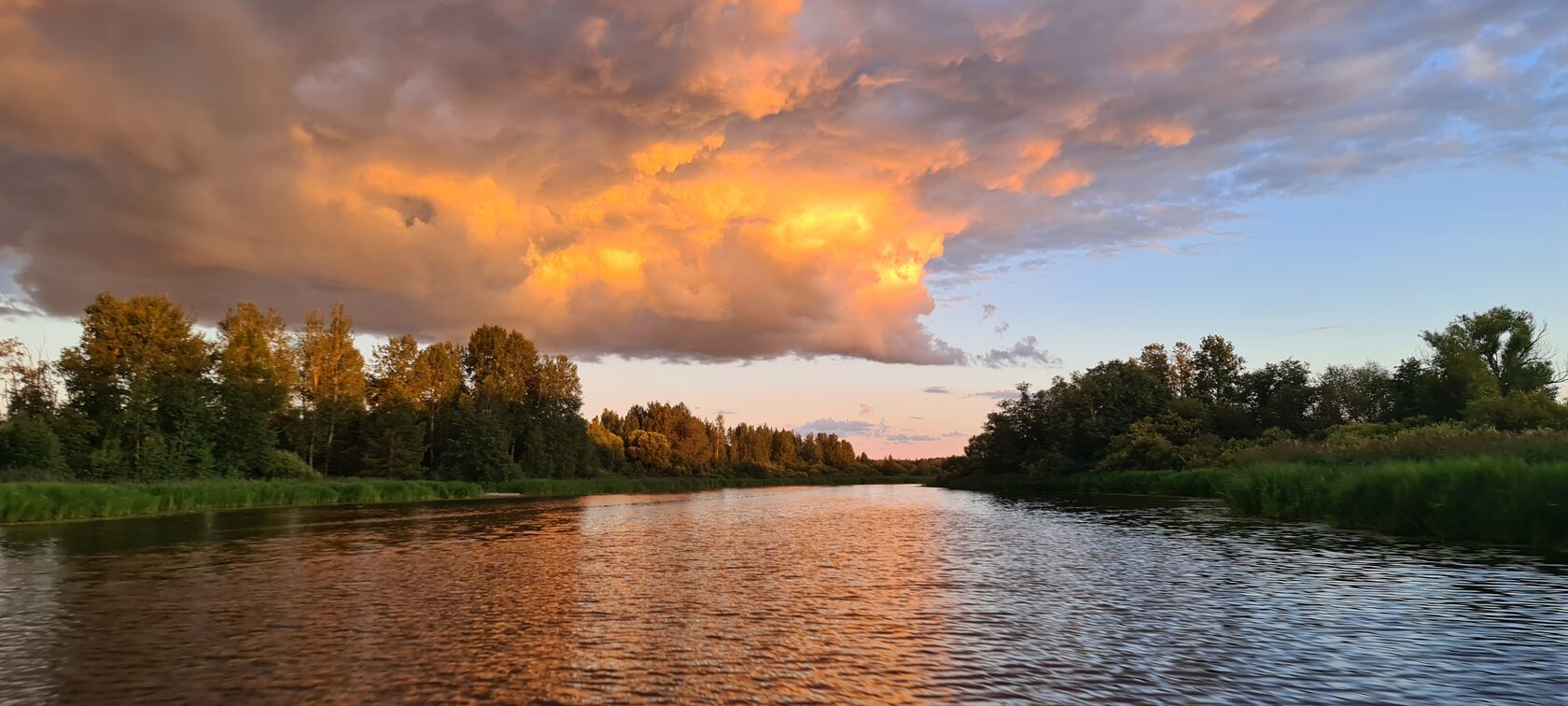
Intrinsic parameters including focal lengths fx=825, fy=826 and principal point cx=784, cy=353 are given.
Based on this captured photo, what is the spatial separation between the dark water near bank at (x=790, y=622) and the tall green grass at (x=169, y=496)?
44.8 feet

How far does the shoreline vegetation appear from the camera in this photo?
80.0 feet

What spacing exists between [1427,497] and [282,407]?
87683mm

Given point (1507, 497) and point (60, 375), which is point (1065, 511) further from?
point (60, 375)

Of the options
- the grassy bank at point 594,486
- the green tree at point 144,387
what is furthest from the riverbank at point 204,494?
the green tree at point 144,387

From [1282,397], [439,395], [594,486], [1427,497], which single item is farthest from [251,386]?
[1282,397]

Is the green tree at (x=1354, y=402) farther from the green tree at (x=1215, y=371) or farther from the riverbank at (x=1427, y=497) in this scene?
the riverbank at (x=1427, y=497)

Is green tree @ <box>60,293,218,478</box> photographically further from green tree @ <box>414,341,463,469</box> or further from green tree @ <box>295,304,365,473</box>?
green tree @ <box>414,341,463,469</box>

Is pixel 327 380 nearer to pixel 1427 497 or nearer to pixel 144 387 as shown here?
pixel 144 387

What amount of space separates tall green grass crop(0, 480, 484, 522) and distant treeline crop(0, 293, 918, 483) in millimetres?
7746

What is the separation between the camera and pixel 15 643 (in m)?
12.6

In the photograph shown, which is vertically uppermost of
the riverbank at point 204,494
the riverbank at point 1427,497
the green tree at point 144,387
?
the green tree at point 144,387

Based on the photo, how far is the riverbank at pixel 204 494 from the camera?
37656mm

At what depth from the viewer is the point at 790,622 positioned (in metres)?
14.0

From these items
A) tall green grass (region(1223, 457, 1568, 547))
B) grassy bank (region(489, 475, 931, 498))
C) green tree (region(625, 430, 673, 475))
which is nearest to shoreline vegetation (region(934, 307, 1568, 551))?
tall green grass (region(1223, 457, 1568, 547))
